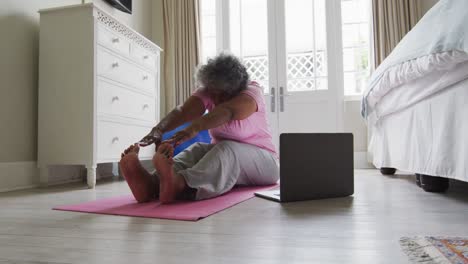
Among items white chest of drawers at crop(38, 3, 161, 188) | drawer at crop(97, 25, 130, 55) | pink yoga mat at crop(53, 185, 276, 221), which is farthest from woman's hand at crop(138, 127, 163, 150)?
drawer at crop(97, 25, 130, 55)

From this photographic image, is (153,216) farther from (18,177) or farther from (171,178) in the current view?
(18,177)

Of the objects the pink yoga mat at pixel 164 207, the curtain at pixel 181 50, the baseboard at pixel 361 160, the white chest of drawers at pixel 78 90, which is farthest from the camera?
the curtain at pixel 181 50

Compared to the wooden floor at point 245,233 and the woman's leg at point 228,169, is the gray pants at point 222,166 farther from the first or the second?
the wooden floor at point 245,233

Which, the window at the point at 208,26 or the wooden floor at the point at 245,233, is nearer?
the wooden floor at the point at 245,233

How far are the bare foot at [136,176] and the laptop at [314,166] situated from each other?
453 mm

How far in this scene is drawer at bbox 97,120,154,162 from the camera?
89.7 inches

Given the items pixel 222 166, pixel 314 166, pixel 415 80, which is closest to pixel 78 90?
pixel 222 166

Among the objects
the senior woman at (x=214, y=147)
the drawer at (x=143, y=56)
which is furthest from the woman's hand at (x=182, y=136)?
the drawer at (x=143, y=56)

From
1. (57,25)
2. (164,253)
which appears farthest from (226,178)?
(57,25)

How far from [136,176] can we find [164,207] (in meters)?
0.18

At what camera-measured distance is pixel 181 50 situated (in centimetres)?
400

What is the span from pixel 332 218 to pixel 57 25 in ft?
6.67

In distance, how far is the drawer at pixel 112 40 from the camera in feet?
7.62

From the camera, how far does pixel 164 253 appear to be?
0.76 meters
